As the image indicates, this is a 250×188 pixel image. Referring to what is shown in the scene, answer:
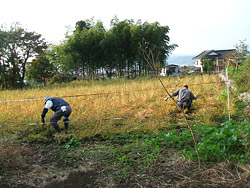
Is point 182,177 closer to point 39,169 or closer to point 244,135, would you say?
point 244,135

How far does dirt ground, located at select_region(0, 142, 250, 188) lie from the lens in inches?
107

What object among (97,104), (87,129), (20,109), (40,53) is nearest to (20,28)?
(40,53)

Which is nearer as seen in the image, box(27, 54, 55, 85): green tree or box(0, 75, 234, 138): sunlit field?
box(0, 75, 234, 138): sunlit field

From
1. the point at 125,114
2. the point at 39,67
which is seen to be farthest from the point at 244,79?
the point at 39,67

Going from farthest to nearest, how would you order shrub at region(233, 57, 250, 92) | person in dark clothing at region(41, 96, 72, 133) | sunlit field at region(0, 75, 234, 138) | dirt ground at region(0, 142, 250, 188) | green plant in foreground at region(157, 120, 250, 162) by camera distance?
shrub at region(233, 57, 250, 92) → sunlit field at region(0, 75, 234, 138) → person in dark clothing at region(41, 96, 72, 133) → green plant in foreground at region(157, 120, 250, 162) → dirt ground at region(0, 142, 250, 188)

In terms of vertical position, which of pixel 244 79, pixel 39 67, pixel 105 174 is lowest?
pixel 105 174

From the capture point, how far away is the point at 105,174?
3.11 meters

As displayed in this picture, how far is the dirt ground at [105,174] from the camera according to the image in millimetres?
2709

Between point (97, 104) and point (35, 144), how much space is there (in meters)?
3.29

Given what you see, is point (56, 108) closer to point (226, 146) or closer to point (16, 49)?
point (226, 146)

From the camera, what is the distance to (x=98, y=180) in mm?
2969

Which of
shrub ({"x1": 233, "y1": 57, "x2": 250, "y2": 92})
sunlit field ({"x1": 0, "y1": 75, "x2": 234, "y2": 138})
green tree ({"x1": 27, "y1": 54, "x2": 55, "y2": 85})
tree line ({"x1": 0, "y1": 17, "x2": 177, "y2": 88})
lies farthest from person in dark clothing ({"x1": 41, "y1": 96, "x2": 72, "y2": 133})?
green tree ({"x1": 27, "y1": 54, "x2": 55, "y2": 85})

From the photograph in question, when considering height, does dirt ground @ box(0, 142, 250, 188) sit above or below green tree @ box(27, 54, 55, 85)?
below

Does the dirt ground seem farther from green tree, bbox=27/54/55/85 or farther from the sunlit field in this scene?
green tree, bbox=27/54/55/85
